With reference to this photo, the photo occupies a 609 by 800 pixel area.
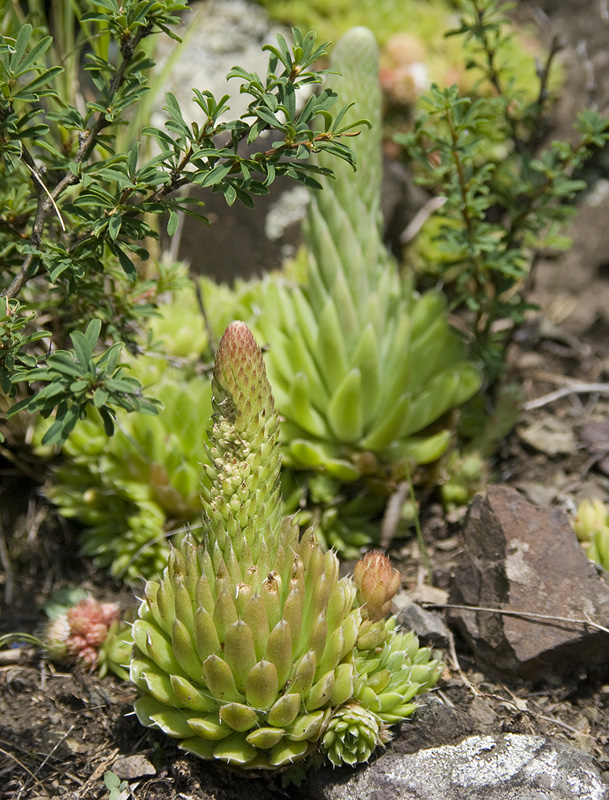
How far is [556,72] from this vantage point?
5.05 metres

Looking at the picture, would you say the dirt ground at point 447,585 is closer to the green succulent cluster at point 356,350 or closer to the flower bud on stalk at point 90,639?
the flower bud on stalk at point 90,639

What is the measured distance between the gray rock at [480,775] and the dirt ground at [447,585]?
0.07m

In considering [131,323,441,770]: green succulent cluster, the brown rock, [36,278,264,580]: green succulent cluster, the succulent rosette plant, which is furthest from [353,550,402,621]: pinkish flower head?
[36,278,264,580]: green succulent cluster

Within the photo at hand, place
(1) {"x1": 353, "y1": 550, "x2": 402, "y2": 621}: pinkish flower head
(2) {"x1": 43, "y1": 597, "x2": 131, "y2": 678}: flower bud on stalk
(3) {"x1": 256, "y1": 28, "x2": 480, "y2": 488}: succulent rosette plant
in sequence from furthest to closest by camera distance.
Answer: (3) {"x1": 256, "y1": 28, "x2": 480, "y2": 488}: succulent rosette plant → (2) {"x1": 43, "y1": 597, "x2": 131, "y2": 678}: flower bud on stalk → (1) {"x1": 353, "y1": 550, "x2": 402, "y2": 621}: pinkish flower head

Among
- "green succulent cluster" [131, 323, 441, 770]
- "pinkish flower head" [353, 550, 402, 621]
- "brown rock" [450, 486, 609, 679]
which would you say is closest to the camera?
"green succulent cluster" [131, 323, 441, 770]

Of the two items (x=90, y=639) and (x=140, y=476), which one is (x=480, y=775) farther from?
(x=140, y=476)

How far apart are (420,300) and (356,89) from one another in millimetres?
1007

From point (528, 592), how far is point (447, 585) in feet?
1.53

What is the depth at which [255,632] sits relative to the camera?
1.96 meters

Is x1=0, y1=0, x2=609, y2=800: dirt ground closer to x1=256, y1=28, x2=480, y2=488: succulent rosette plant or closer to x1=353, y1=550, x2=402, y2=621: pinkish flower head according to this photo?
x1=353, y1=550, x2=402, y2=621: pinkish flower head

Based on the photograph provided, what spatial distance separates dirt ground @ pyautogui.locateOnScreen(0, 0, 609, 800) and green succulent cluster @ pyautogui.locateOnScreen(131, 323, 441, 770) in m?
0.24

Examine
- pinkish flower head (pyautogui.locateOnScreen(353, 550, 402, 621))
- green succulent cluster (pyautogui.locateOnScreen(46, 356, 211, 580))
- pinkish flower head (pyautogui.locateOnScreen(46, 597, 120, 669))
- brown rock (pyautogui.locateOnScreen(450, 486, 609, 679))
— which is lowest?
Answer: brown rock (pyautogui.locateOnScreen(450, 486, 609, 679))

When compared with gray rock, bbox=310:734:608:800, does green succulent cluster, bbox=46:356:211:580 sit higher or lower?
higher

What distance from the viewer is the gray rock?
201 cm
